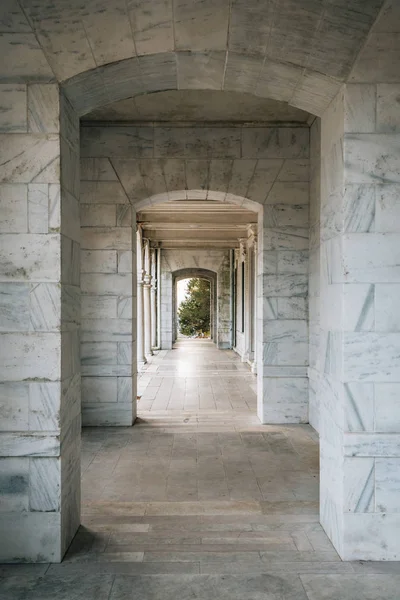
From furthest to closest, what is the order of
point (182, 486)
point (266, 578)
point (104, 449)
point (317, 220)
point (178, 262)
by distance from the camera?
point (178, 262), point (317, 220), point (104, 449), point (182, 486), point (266, 578)

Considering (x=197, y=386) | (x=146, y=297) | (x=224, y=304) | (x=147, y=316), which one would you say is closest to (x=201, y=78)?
(x=197, y=386)

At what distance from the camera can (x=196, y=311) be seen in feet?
98.7

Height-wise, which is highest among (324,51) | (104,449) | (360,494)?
(324,51)

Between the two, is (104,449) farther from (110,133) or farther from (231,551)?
(110,133)

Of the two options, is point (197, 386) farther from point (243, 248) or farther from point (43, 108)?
point (43, 108)

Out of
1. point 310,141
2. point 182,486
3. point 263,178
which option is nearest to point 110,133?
point 263,178

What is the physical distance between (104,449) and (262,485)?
1814mm

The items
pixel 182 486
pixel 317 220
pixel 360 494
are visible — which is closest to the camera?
pixel 360 494

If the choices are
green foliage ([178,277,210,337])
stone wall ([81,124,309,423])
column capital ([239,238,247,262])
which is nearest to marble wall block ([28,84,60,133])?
stone wall ([81,124,309,423])

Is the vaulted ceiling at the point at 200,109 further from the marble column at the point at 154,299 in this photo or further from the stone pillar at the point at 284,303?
the marble column at the point at 154,299

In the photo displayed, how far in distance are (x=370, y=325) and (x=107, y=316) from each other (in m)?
3.84

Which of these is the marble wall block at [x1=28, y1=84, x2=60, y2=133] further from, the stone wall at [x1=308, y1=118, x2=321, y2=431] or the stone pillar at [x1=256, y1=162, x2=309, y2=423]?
the stone pillar at [x1=256, y1=162, x2=309, y2=423]

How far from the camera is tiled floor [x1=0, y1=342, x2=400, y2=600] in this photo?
263 centimetres

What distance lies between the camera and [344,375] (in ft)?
9.55
